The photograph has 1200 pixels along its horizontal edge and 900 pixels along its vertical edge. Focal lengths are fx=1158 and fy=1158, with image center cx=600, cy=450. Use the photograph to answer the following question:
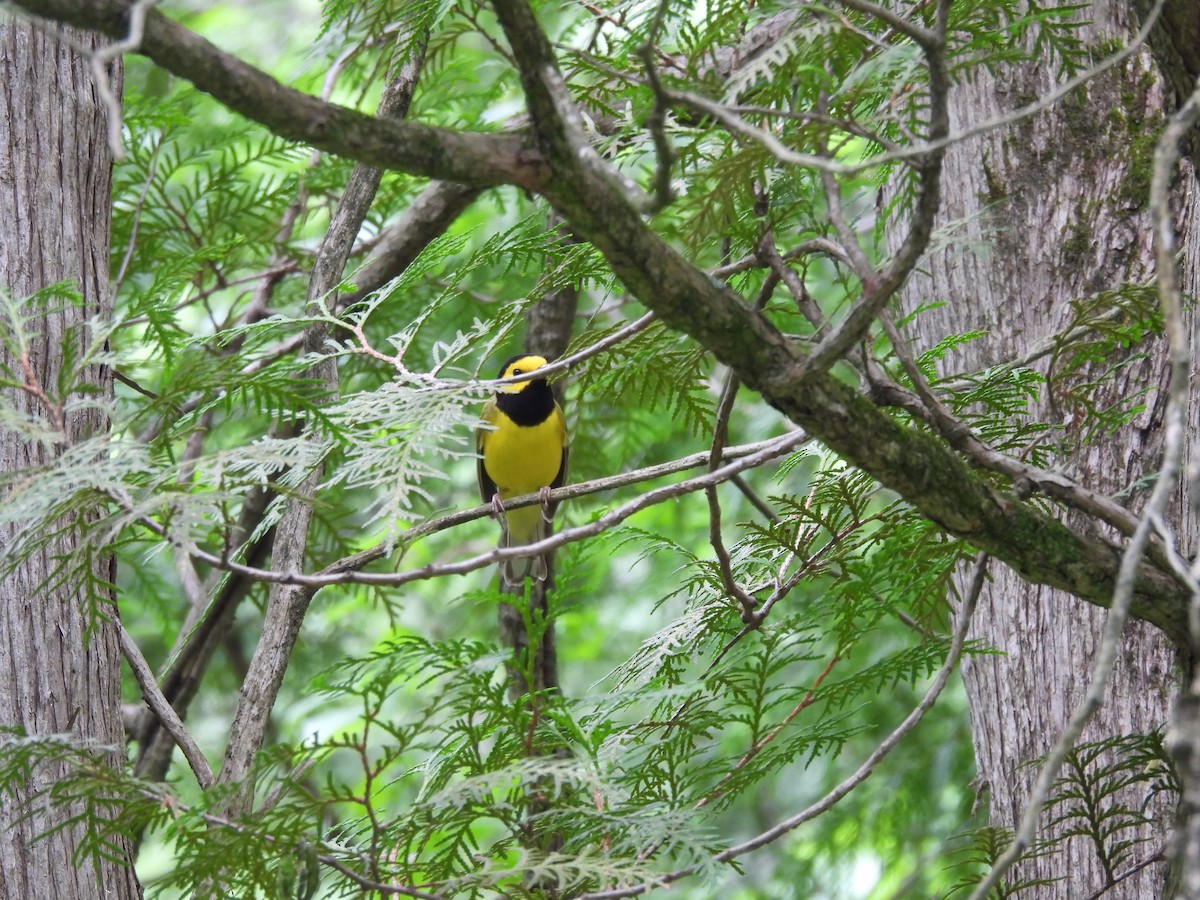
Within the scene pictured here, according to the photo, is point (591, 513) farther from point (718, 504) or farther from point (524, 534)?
point (524, 534)

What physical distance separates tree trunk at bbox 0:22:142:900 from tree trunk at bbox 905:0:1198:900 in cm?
221

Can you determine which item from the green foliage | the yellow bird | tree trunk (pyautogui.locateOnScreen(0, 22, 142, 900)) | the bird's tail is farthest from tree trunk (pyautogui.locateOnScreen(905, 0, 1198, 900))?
the bird's tail

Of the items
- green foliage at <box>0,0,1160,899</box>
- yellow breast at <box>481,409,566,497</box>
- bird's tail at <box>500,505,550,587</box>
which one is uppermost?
bird's tail at <box>500,505,550,587</box>

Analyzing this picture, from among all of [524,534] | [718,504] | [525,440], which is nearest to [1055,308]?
[718,504]

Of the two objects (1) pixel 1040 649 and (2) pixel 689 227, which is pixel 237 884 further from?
(1) pixel 1040 649

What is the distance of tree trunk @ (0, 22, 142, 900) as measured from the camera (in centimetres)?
263

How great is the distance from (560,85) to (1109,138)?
86.5 inches

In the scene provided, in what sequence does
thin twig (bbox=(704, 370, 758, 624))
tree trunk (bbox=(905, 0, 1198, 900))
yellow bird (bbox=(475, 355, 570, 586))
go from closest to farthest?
1. thin twig (bbox=(704, 370, 758, 624))
2. tree trunk (bbox=(905, 0, 1198, 900))
3. yellow bird (bbox=(475, 355, 570, 586))

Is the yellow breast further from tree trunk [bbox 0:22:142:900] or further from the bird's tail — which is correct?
tree trunk [bbox 0:22:142:900]

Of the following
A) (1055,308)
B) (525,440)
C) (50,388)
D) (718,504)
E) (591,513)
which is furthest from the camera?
(525,440)

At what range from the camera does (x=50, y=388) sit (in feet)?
9.20

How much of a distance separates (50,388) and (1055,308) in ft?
8.76

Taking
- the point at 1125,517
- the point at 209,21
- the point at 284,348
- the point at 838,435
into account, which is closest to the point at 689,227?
the point at 838,435

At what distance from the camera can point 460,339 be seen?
249cm
